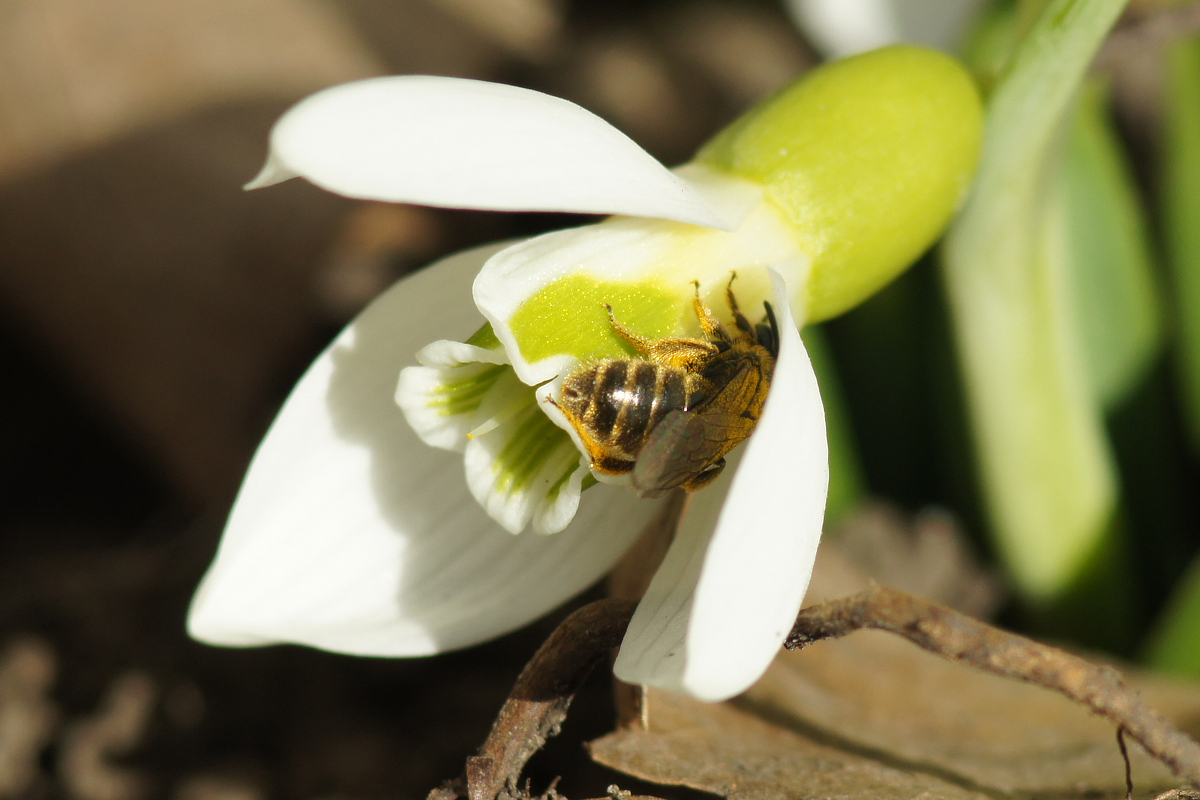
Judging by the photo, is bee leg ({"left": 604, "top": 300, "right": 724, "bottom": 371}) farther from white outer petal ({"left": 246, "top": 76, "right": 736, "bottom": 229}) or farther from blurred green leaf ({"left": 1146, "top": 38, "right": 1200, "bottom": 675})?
blurred green leaf ({"left": 1146, "top": 38, "right": 1200, "bottom": 675})

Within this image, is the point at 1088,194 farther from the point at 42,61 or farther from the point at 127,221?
the point at 42,61

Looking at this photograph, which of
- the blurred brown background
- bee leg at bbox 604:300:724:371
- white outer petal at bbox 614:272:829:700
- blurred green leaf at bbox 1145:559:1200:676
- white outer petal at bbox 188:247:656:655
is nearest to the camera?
white outer petal at bbox 614:272:829:700

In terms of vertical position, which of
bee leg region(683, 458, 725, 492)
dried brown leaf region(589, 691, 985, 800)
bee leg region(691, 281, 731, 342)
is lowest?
dried brown leaf region(589, 691, 985, 800)

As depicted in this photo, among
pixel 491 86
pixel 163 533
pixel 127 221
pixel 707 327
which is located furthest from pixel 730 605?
pixel 127 221

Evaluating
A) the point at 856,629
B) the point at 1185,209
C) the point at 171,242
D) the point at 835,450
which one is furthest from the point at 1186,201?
the point at 171,242

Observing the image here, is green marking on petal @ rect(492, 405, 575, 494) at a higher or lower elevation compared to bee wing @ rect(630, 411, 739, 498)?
lower

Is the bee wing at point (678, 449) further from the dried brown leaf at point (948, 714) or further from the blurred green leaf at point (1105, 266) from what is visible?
the blurred green leaf at point (1105, 266)

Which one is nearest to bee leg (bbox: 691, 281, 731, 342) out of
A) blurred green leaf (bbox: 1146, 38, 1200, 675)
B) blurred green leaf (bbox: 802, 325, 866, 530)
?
blurred green leaf (bbox: 802, 325, 866, 530)

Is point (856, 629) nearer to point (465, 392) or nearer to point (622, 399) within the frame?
point (622, 399)
